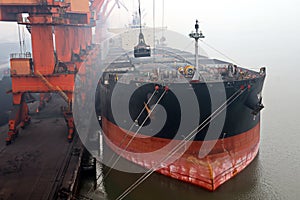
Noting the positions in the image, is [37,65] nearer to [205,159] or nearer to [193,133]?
[193,133]

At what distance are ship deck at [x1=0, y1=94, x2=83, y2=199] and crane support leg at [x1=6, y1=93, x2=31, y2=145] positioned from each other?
23 centimetres

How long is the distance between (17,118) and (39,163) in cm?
337

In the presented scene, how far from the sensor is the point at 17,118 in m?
11.4

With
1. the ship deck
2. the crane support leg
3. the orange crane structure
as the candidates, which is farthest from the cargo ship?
the crane support leg

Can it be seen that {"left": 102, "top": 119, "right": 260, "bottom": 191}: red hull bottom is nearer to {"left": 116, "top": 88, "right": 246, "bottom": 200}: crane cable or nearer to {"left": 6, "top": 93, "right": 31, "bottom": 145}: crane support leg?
{"left": 116, "top": 88, "right": 246, "bottom": 200}: crane cable

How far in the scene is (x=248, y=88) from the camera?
8664 mm

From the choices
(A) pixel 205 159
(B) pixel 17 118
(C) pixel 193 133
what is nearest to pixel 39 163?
(B) pixel 17 118

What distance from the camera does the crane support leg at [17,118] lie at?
10875mm

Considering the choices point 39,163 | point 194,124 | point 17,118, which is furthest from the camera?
point 17,118

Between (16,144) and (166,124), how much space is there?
5.52 meters

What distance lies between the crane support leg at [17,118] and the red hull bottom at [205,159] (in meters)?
4.14

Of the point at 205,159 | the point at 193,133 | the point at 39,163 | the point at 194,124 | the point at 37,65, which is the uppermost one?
the point at 37,65

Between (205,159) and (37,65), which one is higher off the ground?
(37,65)

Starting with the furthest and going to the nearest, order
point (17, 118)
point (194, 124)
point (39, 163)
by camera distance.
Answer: point (17, 118), point (39, 163), point (194, 124)
